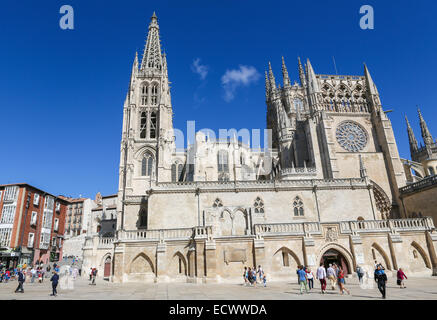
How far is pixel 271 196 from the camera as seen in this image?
91.1 feet

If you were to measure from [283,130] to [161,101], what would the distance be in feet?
66.6

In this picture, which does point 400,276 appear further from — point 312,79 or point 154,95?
point 154,95

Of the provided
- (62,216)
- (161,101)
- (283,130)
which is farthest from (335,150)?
(62,216)

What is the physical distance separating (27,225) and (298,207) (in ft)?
117

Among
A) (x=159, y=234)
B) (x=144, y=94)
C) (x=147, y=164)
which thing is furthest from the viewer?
(x=144, y=94)

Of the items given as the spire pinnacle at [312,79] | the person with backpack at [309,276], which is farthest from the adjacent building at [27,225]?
the spire pinnacle at [312,79]

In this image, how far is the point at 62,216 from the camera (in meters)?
46.7

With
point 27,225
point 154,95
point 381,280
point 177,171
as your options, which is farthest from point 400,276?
point 154,95

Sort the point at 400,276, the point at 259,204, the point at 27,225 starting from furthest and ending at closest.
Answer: the point at 27,225 → the point at 259,204 → the point at 400,276

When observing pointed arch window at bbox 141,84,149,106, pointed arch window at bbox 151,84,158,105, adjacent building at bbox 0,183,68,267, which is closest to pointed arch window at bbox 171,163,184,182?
pointed arch window at bbox 151,84,158,105

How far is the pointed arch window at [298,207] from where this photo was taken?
27.4m

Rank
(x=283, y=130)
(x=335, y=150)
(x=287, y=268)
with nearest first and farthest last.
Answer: (x=287, y=268) → (x=335, y=150) → (x=283, y=130)
